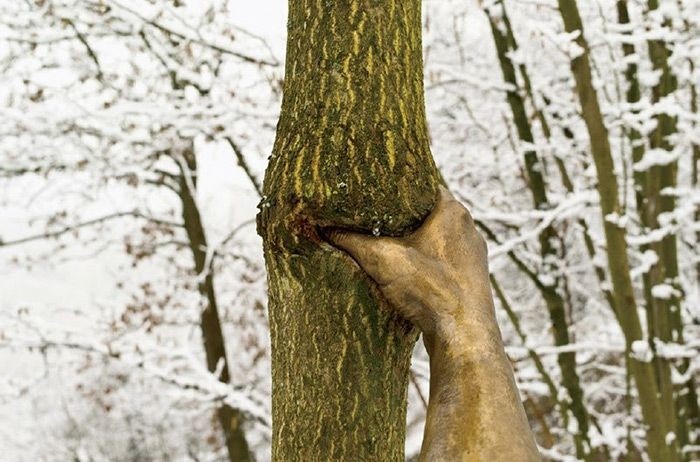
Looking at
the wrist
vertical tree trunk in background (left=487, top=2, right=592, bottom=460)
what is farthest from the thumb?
vertical tree trunk in background (left=487, top=2, right=592, bottom=460)

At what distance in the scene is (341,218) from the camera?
1.26 metres

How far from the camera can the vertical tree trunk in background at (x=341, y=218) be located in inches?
49.3

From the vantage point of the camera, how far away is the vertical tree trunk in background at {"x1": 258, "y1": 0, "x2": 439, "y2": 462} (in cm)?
125

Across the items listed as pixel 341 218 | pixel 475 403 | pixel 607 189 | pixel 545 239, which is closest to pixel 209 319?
pixel 545 239

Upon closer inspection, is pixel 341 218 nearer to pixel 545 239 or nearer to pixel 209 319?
pixel 545 239

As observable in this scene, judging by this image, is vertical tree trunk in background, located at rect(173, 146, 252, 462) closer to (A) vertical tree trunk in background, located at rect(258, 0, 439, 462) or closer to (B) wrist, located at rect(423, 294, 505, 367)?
(A) vertical tree trunk in background, located at rect(258, 0, 439, 462)

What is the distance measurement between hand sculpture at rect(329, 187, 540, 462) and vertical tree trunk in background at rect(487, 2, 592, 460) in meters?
4.14

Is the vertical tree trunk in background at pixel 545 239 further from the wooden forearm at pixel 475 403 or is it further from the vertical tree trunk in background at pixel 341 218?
the wooden forearm at pixel 475 403

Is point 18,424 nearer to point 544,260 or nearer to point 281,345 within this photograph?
point 544,260

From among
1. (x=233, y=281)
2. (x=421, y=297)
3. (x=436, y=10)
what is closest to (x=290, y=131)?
(x=421, y=297)

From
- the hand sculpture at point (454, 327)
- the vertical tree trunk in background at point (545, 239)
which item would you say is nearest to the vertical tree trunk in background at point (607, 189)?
the vertical tree trunk in background at point (545, 239)

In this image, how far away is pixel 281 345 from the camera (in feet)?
4.35

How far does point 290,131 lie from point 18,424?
1848 centimetres

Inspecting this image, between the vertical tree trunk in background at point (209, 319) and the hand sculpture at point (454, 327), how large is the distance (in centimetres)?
721
